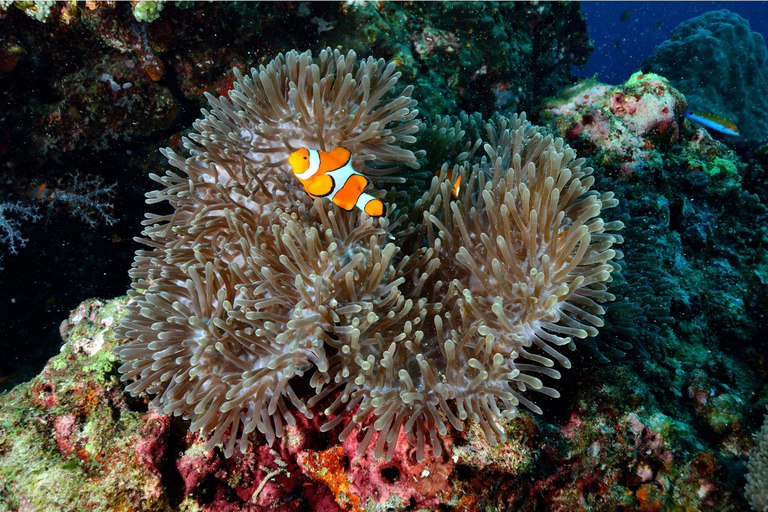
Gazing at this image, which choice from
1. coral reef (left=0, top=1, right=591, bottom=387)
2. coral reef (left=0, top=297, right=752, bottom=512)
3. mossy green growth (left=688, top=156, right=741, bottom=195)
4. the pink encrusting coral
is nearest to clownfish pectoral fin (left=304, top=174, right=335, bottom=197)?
coral reef (left=0, top=1, right=591, bottom=387)

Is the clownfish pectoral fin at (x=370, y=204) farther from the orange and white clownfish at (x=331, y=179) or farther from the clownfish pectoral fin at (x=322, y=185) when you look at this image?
the clownfish pectoral fin at (x=322, y=185)

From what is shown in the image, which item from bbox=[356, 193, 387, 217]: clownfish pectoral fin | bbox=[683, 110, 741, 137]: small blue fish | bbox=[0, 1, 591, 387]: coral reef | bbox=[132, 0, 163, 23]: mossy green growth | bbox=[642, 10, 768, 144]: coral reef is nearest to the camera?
bbox=[356, 193, 387, 217]: clownfish pectoral fin

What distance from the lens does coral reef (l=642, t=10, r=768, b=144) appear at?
10000mm

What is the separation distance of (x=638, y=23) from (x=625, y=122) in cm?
8081

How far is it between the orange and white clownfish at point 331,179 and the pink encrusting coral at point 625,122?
3.52 metres

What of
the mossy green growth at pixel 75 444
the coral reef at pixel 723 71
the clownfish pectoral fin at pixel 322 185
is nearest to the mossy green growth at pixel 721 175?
the clownfish pectoral fin at pixel 322 185

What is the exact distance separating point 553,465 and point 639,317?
1.23 meters

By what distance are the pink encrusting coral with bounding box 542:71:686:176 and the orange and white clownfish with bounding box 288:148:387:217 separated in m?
3.52

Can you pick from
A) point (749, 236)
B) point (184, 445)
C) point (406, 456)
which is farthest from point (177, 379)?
point (749, 236)

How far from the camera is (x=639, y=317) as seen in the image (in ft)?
8.89

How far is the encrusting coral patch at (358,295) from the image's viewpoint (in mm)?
1867

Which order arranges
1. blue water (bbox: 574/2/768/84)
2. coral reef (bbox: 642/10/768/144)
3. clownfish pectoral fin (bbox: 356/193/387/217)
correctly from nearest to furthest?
clownfish pectoral fin (bbox: 356/193/387/217) < coral reef (bbox: 642/10/768/144) < blue water (bbox: 574/2/768/84)

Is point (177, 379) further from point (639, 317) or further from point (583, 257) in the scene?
point (639, 317)

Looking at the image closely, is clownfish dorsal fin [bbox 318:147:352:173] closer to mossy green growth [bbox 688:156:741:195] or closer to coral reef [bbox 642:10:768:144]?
mossy green growth [bbox 688:156:741:195]
